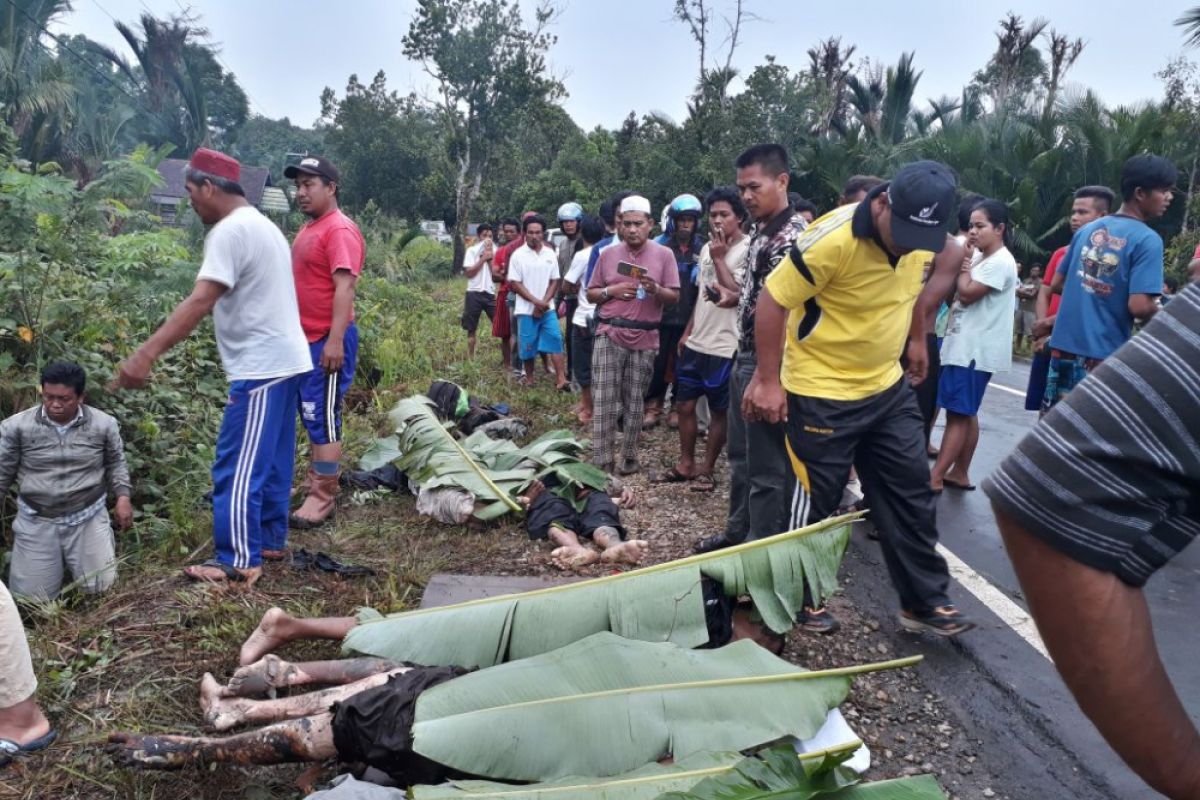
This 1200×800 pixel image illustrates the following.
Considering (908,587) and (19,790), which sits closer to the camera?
(19,790)

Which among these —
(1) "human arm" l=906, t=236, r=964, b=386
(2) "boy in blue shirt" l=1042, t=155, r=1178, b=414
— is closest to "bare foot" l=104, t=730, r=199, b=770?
(1) "human arm" l=906, t=236, r=964, b=386

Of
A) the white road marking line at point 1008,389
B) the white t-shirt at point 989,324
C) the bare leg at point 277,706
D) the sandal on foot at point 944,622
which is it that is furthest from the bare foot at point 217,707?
the white road marking line at point 1008,389

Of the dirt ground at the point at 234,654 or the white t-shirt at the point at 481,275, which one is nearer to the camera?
the dirt ground at the point at 234,654

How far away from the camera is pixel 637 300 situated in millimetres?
6262

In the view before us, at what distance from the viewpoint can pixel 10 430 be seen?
4578 millimetres

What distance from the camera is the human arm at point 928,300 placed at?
14.6ft

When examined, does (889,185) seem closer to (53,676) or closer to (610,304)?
(610,304)

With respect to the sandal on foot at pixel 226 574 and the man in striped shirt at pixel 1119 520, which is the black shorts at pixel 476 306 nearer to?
the sandal on foot at pixel 226 574

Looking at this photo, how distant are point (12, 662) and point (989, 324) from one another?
221 inches

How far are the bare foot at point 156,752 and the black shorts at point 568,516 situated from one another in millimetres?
2634

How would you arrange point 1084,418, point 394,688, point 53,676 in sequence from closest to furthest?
point 1084,418 < point 394,688 < point 53,676

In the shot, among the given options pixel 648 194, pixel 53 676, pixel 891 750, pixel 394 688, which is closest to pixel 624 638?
pixel 394 688

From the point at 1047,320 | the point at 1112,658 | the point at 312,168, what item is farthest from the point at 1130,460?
the point at 1047,320

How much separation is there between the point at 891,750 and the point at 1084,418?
8.29ft
